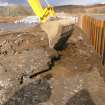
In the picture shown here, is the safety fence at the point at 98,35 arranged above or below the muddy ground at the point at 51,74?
above

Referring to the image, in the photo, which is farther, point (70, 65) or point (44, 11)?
point (44, 11)

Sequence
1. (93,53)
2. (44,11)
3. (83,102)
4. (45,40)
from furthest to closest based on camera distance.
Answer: (44,11) < (45,40) < (93,53) < (83,102)

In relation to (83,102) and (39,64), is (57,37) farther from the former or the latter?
(83,102)

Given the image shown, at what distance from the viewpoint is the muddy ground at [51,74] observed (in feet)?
27.4

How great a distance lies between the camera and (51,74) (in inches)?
376

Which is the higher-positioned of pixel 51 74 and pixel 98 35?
pixel 98 35

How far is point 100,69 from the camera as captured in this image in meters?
10.0

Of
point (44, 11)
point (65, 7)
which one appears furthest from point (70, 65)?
point (65, 7)

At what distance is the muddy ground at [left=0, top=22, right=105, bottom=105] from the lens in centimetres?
834

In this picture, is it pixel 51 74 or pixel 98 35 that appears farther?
pixel 98 35

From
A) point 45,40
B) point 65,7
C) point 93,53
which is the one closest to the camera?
point 93,53

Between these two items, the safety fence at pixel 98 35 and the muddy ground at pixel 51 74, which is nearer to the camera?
the muddy ground at pixel 51 74

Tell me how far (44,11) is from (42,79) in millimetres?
7727

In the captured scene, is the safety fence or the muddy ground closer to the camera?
the muddy ground
